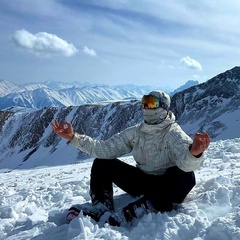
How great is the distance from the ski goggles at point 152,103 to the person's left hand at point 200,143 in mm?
1042

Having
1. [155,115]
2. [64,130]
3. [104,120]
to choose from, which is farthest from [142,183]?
[104,120]

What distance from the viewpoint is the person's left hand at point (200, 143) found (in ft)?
14.2

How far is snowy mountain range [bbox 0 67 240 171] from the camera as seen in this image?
52500 millimetres

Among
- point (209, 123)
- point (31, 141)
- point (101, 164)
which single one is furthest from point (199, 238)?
point (31, 141)

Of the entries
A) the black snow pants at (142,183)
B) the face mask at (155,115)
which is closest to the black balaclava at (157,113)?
the face mask at (155,115)

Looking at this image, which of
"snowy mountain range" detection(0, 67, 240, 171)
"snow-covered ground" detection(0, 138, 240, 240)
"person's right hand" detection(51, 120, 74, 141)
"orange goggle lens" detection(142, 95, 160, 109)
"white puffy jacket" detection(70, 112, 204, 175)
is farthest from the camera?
"snowy mountain range" detection(0, 67, 240, 171)

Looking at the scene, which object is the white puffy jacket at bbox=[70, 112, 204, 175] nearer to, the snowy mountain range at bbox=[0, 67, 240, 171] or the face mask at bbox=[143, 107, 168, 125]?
the face mask at bbox=[143, 107, 168, 125]

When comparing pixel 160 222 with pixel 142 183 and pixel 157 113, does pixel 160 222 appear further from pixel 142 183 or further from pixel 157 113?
pixel 157 113

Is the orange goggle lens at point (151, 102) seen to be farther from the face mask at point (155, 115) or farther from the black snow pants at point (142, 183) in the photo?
the black snow pants at point (142, 183)

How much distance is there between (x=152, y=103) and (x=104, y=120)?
70.3 meters

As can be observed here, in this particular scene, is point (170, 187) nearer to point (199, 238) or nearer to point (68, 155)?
point (199, 238)

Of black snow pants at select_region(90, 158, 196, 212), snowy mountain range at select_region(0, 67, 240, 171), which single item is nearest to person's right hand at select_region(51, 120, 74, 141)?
black snow pants at select_region(90, 158, 196, 212)

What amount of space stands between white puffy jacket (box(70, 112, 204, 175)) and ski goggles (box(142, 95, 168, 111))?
0.24 metres

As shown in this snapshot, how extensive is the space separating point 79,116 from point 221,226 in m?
79.5
